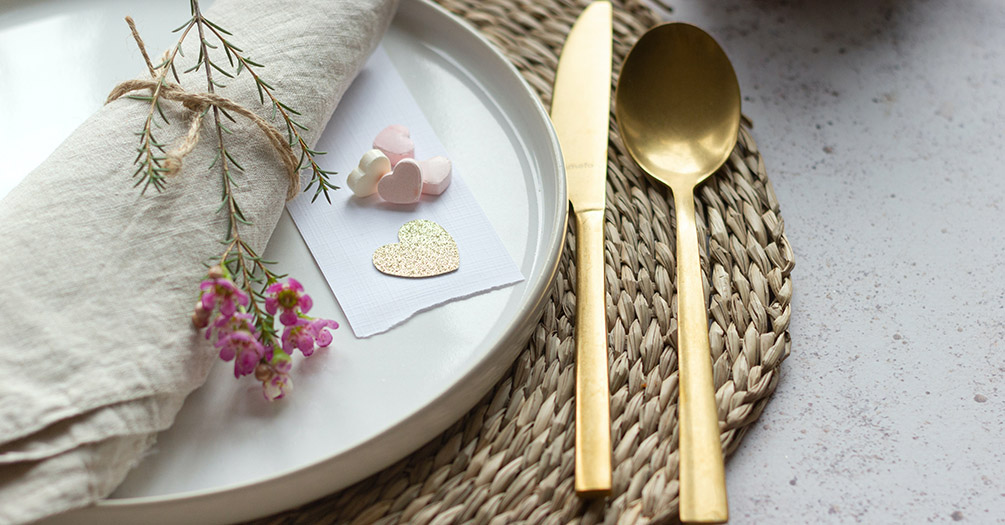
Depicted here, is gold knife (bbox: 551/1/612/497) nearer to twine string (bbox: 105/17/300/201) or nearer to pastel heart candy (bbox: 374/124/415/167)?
pastel heart candy (bbox: 374/124/415/167)

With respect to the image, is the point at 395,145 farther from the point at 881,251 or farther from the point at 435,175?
the point at 881,251

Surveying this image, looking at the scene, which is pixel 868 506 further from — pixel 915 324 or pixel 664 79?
pixel 664 79

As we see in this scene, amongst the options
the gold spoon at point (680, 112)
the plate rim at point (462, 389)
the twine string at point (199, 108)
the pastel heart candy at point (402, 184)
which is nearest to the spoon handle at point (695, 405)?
the gold spoon at point (680, 112)

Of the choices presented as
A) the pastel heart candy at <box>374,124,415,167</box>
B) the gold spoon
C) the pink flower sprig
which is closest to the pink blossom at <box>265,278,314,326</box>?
the pink flower sprig

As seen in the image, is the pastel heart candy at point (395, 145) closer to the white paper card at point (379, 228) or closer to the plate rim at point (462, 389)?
the white paper card at point (379, 228)

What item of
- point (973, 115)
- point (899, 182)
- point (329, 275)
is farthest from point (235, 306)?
point (973, 115)

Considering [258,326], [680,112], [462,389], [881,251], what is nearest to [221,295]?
[258,326]
